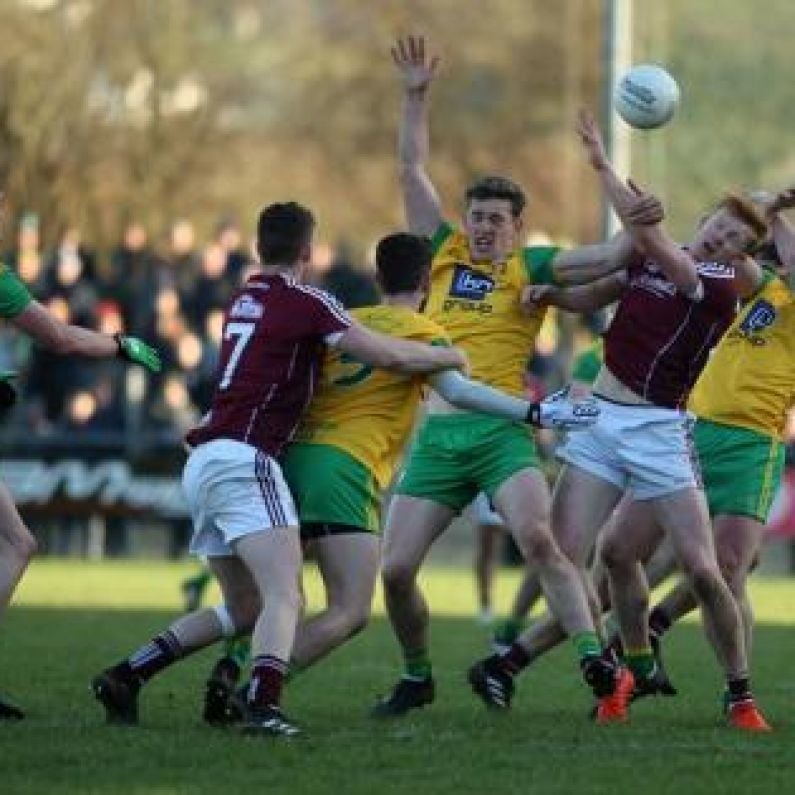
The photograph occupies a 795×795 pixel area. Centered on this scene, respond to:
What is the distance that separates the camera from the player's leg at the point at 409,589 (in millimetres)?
12562

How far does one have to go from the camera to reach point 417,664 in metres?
12.7

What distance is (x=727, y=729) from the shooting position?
12.1 meters

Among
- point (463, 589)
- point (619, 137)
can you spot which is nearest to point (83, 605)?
point (463, 589)

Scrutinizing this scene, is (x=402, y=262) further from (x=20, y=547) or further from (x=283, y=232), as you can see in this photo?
(x=20, y=547)

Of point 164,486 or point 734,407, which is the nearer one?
point 734,407

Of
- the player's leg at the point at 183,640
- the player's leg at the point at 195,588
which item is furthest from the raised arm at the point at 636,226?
the player's leg at the point at 195,588

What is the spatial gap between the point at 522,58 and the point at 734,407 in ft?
132

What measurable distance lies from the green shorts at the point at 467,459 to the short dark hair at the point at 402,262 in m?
1.03

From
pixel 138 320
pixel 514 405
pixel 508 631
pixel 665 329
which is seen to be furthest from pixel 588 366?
pixel 138 320

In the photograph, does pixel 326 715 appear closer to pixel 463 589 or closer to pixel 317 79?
pixel 463 589

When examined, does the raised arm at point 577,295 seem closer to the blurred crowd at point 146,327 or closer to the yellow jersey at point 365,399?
the yellow jersey at point 365,399

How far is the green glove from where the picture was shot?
12.1 metres

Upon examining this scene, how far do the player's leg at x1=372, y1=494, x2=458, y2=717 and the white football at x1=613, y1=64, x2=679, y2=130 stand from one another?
6.40 ft

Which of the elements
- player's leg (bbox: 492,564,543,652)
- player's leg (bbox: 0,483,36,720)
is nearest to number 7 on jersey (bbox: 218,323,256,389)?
player's leg (bbox: 0,483,36,720)
